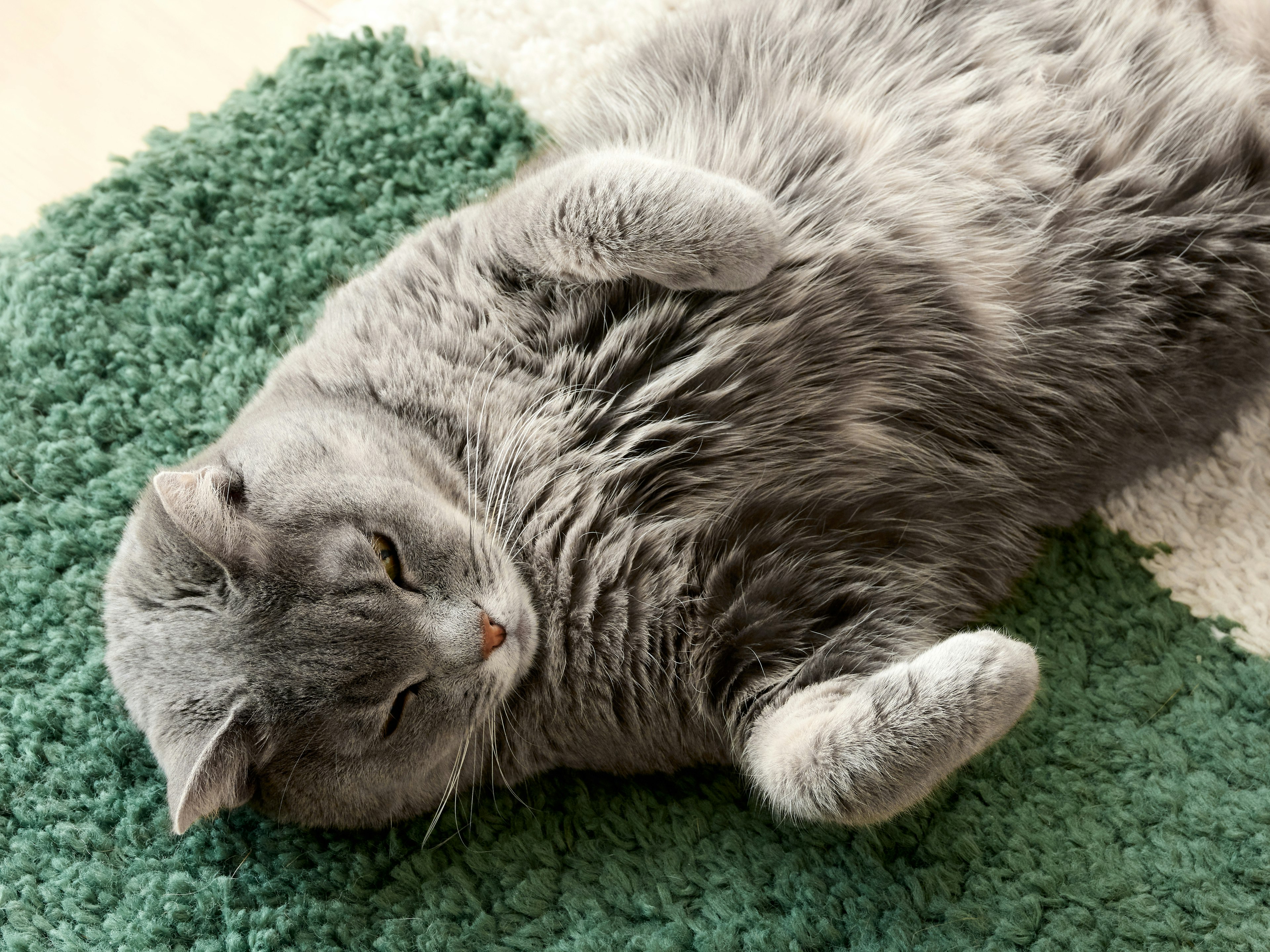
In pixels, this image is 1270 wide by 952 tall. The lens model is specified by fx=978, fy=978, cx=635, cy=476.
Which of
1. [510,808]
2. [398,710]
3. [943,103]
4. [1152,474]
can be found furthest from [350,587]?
[1152,474]

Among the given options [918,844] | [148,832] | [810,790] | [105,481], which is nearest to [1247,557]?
[918,844]

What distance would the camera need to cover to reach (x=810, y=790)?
4.00ft

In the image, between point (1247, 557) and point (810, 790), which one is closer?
point (810, 790)

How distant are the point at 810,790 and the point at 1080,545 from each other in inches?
28.7

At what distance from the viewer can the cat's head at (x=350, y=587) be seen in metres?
1.18

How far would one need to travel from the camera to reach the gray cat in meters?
1.20

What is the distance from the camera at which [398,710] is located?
1246mm

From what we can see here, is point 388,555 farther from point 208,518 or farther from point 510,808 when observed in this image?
point 510,808

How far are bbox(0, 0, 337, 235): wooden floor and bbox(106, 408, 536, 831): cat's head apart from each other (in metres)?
0.94

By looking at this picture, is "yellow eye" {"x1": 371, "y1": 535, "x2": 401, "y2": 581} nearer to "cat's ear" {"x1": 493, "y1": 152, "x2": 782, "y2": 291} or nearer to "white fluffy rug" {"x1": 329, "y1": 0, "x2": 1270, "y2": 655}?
"cat's ear" {"x1": 493, "y1": 152, "x2": 782, "y2": 291}

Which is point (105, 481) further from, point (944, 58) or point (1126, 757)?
point (1126, 757)

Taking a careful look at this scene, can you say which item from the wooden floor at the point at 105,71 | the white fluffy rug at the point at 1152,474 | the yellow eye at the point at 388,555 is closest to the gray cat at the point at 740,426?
the yellow eye at the point at 388,555

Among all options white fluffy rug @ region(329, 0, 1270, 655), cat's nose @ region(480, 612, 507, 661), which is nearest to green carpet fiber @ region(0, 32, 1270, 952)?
white fluffy rug @ region(329, 0, 1270, 655)

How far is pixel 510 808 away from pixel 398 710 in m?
0.32
